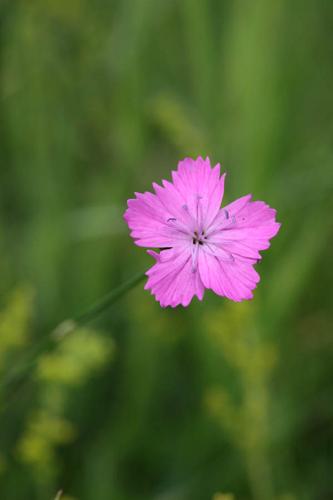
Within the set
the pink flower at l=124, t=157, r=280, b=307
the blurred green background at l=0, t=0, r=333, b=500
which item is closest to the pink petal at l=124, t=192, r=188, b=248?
the pink flower at l=124, t=157, r=280, b=307

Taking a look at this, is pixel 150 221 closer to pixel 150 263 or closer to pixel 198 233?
pixel 198 233

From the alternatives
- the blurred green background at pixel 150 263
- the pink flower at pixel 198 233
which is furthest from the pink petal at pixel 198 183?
the blurred green background at pixel 150 263

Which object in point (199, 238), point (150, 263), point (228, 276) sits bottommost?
point (228, 276)

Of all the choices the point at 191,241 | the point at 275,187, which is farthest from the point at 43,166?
the point at 191,241

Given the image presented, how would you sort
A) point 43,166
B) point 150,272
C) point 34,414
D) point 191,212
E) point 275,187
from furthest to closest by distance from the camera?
point 43,166, point 275,187, point 34,414, point 191,212, point 150,272

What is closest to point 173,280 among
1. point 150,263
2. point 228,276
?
point 228,276

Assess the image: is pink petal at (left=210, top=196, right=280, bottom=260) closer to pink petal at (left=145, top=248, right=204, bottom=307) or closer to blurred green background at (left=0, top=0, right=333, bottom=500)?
pink petal at (left=145, top=248, right=204, bottom=307)

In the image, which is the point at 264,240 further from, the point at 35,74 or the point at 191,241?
the point at 35,74

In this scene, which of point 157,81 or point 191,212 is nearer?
point 191,212
